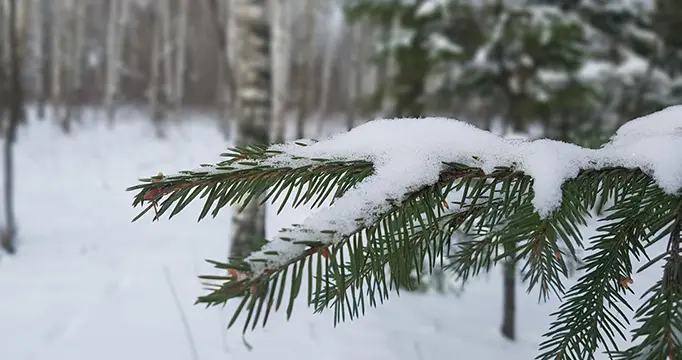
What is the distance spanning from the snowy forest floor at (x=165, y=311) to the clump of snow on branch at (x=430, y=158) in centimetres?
82

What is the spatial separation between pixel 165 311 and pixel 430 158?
3032 millimetres

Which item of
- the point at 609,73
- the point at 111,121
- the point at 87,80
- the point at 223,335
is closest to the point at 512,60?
the point at 609,73

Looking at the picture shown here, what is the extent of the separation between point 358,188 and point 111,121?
18.2 m

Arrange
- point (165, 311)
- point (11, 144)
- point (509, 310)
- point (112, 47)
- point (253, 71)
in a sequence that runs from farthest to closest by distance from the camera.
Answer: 1. point (112, 47)
2. point (11, 144)
3. point (253, 71)
4. point (509, 310)
5. point (165, 311)

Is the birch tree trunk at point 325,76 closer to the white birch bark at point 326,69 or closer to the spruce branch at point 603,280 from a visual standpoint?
the white birch bark at point 326,69

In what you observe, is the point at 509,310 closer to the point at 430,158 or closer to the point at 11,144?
the point at 430,158

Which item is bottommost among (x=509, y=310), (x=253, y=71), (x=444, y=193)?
(x=509, y=310)

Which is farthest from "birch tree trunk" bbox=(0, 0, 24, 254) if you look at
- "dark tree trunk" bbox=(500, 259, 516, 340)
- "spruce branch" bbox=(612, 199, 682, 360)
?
"spruce branch" bbox=(612, 199, 682, 360)

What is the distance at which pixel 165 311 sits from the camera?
10.9 ft

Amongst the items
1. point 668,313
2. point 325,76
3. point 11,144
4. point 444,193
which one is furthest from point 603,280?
point 325,76

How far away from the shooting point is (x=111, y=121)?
1703 cm

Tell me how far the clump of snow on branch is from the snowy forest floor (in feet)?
2.68

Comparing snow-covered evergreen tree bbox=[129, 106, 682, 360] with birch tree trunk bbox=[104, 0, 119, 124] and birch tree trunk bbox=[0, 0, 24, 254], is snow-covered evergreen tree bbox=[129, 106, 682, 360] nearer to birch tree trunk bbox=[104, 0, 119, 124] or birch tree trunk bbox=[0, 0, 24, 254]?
birch tree trunk bbox=[0, 0, 24, 254]

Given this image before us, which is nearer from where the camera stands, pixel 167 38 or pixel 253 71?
pixel 253 71
